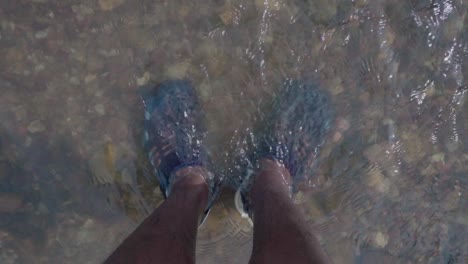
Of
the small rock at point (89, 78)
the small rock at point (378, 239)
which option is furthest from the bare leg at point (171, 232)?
the small rock at point (378, 239)

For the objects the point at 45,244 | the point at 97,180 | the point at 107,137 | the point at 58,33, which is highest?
the point at 58,33

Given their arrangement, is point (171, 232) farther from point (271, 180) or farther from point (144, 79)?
point (144, 79)

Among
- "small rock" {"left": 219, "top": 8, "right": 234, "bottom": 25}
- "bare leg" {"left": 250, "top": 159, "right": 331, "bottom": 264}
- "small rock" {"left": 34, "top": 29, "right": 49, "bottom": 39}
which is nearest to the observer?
"bare leg" {"left": 250, "top": 159, "right": 331, "bottom": 264}

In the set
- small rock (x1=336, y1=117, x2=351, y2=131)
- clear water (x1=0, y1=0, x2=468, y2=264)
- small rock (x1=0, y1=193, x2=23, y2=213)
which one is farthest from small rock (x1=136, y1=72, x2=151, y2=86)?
small rock (x1=336, y1=117, x2=351, y2=131)

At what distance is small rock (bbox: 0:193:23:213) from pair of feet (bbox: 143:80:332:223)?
691mm

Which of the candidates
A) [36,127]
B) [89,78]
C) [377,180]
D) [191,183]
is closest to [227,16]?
[89,78]

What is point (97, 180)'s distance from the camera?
101 inches

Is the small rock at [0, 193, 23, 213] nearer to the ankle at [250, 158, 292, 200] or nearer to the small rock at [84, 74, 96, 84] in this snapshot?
the small rock at [84, 74, 96, 84]

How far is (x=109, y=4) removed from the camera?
2.45m

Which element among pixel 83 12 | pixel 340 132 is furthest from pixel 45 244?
pixel 340 132

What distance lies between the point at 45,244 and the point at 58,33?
1.08m

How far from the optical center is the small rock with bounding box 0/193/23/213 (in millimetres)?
2484

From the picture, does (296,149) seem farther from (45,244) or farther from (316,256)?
(45,244)

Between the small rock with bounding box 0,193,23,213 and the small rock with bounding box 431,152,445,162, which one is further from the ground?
the small rock with bounding box 431,152,445,162
